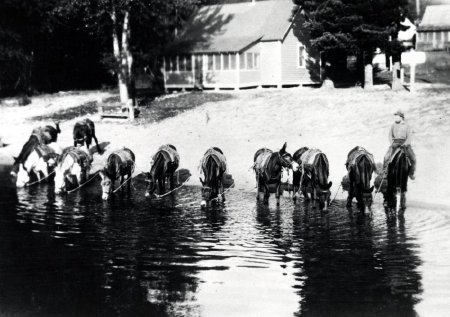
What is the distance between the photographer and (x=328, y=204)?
17328mm

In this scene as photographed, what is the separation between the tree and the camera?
3912cm

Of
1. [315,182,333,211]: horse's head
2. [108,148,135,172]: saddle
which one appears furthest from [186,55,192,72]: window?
[315,182,333,211]: horse's head

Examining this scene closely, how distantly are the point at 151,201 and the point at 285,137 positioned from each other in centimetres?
1110

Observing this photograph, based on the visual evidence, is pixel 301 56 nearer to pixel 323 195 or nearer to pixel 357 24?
pixel 357 24

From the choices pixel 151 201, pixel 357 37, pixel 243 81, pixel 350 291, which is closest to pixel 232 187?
pixel 151 201

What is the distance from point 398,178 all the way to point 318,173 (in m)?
1.92

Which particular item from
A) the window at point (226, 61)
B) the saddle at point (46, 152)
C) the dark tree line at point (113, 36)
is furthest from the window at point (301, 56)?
the saddle at point (46, 152)

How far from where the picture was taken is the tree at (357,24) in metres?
39.1

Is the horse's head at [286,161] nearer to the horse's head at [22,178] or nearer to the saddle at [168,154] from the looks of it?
the saddle at [168,154]

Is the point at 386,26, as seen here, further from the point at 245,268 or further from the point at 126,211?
the point at 245,268

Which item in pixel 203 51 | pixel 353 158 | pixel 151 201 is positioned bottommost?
pixel 151 201

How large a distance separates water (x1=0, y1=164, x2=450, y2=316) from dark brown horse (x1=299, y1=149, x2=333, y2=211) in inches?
16.5

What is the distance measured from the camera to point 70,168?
68.6 ft

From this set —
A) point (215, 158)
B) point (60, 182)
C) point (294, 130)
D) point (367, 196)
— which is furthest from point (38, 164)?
point (294, 130)
